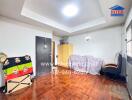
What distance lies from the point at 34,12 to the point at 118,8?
273 cm

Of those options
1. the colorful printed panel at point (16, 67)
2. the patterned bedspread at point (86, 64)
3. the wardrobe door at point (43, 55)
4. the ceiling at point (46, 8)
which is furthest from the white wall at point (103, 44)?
the colorful printed panel at point (16, 67)

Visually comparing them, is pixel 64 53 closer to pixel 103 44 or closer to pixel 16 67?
pixel 103 44

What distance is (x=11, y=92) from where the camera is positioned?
246 centimetres

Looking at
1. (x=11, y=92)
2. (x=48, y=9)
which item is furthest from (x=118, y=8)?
(x=11, y=92)

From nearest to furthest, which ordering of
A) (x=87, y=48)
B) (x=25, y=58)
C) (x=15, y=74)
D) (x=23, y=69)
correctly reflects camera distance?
1. (x=15, y=74)
2. (x=23, y=69)
3. (x=25, y=58)
4. (x=87, y=48)

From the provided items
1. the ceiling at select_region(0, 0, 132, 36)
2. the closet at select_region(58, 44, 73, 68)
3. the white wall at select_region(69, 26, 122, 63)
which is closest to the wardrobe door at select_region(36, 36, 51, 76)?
the ceiling at select_region(0, 0, 132, 36)

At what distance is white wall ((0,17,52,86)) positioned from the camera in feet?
9.31

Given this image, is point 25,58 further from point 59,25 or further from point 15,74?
point 59,25

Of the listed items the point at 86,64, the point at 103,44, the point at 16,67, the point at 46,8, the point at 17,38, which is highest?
the point at 46,8

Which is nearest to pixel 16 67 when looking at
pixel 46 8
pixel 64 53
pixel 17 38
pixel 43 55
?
pixel 17 38

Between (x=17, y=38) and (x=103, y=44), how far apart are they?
4030 mm

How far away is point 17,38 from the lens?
317 centimetres

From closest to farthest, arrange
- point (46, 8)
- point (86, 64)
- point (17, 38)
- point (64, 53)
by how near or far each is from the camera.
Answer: point (46, 8)
point (17, 38)
point (86, 64)
point (64, 53)

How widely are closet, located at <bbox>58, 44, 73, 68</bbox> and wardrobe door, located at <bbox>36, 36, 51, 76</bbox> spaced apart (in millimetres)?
1418
